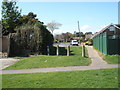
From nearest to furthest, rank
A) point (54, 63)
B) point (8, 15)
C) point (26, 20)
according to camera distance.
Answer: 1. point (54, 63)
2. point (8, 15)
3. point (26, 20)

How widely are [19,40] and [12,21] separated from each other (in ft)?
26.3

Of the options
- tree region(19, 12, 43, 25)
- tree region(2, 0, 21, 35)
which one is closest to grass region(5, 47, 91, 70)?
tree region(19, 12, 43, 25)

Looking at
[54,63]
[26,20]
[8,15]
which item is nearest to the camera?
[54,63]

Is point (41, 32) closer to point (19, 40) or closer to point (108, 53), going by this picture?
point (19, 40)

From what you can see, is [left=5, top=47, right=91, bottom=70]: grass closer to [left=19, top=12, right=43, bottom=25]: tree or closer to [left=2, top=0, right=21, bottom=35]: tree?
[left=19, top=12, right=43, bottom=25]: tree

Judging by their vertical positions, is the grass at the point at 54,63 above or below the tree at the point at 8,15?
below

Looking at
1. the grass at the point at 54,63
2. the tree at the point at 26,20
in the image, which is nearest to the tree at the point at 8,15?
the tree at the point at 26,20

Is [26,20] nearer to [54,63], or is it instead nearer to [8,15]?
[8,15]

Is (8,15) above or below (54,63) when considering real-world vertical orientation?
above

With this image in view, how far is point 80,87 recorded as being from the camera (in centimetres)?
583

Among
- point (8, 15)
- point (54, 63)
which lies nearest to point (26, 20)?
point (8, 15)

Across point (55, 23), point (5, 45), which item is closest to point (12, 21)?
point (5, 45)

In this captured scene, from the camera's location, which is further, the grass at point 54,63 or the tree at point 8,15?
the tree at point 8,15

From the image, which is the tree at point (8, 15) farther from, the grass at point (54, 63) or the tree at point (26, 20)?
the grass at point (54, 63)
